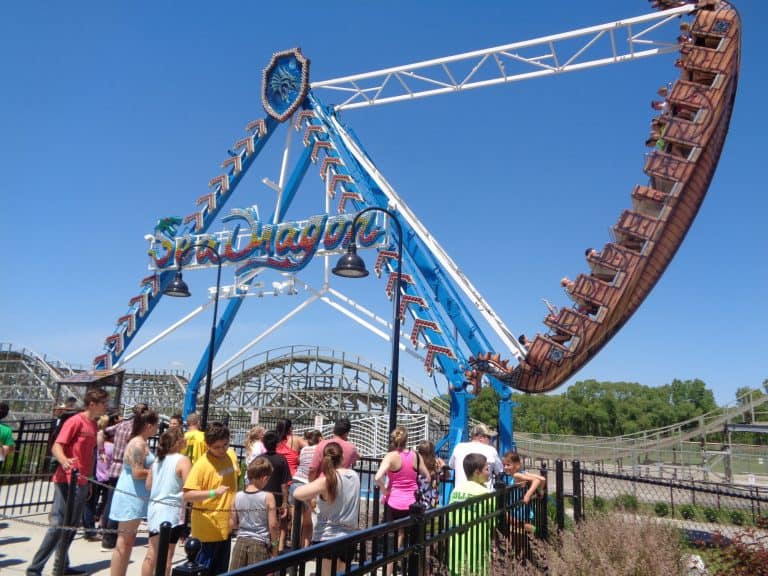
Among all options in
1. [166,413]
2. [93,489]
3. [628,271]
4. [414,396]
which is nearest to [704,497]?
[628,271]

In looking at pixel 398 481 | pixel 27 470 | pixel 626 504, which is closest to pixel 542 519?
pixel 398 481

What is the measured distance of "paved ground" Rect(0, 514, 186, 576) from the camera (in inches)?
249

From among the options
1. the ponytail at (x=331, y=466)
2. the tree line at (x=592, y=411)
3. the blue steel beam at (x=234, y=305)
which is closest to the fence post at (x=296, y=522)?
the ponytail at (x=331, y=466)

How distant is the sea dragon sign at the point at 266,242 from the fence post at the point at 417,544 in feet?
46.4

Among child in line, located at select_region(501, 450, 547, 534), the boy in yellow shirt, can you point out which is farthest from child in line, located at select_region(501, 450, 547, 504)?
the boy in yellow shirt

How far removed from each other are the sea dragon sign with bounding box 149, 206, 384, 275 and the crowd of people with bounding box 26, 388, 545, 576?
38.3 ft

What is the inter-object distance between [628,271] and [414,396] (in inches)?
713

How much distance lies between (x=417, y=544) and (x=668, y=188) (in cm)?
810

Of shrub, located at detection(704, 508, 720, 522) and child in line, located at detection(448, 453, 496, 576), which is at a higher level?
child in line, located at detection(448, 453, 496, 576)

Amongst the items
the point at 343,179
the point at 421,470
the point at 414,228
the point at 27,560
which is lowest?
the point at 27,560

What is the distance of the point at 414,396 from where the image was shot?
26.7 m

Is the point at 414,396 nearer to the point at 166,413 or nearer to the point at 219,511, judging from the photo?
the point at 166,413

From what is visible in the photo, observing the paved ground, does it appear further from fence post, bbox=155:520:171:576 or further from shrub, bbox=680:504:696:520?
shrub, bbox=680:504:696:520

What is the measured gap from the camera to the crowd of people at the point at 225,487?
4566 millimetres
